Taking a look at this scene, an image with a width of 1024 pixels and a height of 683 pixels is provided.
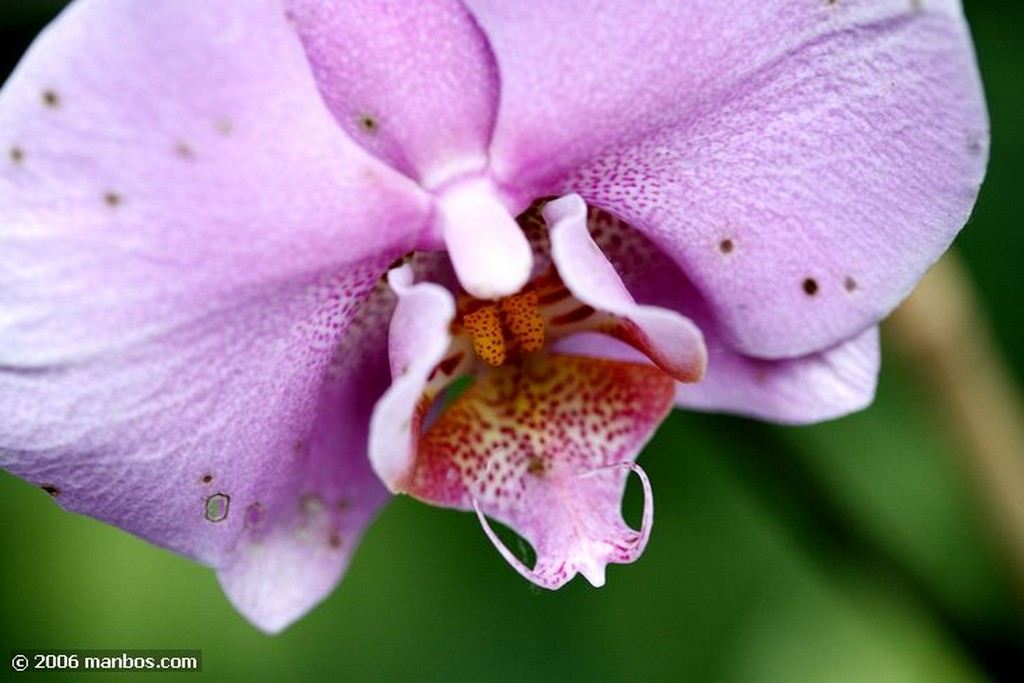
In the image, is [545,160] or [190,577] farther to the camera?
[190,577]

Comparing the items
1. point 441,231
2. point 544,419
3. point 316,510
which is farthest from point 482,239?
point 316,510

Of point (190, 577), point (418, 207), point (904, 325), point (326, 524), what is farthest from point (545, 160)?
point (190, 577)

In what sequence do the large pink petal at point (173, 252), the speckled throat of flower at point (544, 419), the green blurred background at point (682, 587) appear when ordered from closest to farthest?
the large pink petal at point (173, 252) → the speckled throat of flower at point (544, 419) → the green blurred background at point (682, 587)

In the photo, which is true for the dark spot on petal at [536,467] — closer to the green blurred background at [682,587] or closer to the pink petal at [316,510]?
the pink petal at [316,510]

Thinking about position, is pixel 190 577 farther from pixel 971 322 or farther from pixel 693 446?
pixel 971 322

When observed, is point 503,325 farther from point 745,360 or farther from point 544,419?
point 745,360

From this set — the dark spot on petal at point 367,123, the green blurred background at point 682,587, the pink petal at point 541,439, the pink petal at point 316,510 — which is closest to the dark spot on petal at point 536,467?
the pink petal at point 541,439
